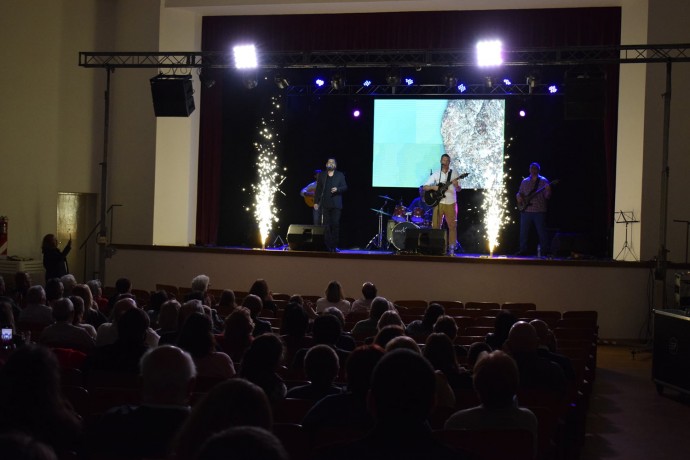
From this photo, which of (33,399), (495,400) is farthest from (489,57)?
(33,399)

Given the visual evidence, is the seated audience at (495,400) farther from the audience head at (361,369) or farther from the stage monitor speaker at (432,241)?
the stage monitor speaker at (432,241)

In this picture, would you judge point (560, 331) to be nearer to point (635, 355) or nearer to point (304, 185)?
point (635, 355)

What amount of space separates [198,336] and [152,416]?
A: 171cm

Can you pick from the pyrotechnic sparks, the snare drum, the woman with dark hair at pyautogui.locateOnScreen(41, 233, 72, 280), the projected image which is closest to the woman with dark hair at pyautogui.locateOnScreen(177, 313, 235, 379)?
the woman with dark hair at pyautogui.locateOnScreen(41, 233, 72, 280)

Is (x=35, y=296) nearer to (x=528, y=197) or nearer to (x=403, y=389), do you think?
(x=403, y=389)

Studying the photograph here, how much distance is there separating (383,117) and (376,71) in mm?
872

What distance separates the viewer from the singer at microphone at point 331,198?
15477 millimetres

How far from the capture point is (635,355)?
36.5ft

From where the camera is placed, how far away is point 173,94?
12.7 metres

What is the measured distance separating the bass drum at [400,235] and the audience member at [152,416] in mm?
11782

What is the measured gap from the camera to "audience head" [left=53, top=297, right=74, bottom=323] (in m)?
5.98

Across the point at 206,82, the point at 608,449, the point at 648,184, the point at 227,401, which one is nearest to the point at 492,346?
the point at 608,449

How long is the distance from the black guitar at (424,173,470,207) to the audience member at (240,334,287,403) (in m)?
11.3

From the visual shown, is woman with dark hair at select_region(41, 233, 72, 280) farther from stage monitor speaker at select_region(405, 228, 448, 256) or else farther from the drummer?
the drummer
